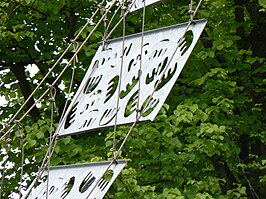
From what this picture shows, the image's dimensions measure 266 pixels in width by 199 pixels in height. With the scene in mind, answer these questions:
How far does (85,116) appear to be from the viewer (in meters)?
1.77

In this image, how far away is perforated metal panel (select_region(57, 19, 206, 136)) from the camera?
1.67m

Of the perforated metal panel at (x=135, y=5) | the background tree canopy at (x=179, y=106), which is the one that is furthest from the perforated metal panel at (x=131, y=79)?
the background tree canopy at (x=179, y=106)

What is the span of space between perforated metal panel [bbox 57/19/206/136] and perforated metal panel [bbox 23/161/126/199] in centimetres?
9

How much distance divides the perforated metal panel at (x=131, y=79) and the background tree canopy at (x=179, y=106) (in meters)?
2.09

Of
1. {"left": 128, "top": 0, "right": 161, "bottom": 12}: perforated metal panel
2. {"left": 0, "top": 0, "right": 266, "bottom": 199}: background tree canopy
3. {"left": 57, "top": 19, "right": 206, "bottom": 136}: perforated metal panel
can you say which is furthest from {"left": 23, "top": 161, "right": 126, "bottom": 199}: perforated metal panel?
{"left": 0, "top": 0, "right": 266, "bottom": 199}: background tree canopy

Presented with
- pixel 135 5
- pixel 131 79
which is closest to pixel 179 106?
pixel 135 5

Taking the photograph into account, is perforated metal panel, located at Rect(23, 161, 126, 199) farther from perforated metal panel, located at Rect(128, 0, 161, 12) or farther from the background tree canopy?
the background tree canopy

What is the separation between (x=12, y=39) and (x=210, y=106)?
59.2 inches

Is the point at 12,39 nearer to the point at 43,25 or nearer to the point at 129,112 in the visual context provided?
the point at 43,25

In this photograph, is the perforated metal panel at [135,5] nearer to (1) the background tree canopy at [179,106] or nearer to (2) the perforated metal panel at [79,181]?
(2) the perforated metal panel at [79,181]

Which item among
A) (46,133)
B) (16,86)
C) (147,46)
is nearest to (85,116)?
(147,46)

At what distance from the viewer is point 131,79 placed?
1.78 metres

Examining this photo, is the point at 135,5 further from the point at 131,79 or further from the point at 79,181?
the point at 79,181

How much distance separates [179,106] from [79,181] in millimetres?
2488
